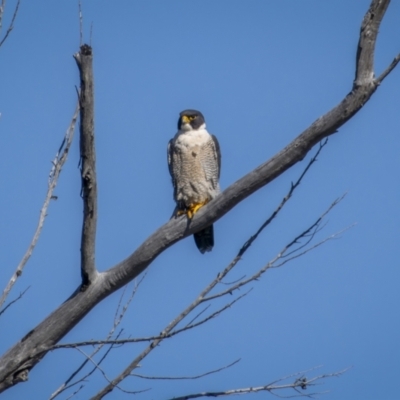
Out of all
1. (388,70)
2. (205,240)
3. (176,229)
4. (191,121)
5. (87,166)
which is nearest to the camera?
(388,70)

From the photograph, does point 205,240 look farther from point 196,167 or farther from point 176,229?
point 176,229

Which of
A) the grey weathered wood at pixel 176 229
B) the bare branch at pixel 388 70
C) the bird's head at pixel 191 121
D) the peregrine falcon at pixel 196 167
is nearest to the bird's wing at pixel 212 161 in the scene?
the peregrine falcon at pixel 196 167

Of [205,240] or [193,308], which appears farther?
[205,240]

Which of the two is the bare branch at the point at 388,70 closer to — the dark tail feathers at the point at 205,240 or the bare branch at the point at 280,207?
the bare branch at the point at 280,207

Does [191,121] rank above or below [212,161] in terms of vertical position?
above

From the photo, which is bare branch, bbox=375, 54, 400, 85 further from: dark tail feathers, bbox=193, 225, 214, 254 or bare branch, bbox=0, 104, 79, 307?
dark tail feathers, bbox=193, 225, 214, 254

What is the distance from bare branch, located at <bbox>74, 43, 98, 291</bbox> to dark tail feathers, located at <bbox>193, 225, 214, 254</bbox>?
7.50 ft

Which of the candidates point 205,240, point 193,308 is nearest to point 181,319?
point 193,308

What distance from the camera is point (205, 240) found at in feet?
19.2

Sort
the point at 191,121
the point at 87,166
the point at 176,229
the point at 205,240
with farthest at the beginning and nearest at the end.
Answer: the point at 191,121
the point at 205,240
the point at 176,229
the point at 87,166

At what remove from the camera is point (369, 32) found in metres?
3.26

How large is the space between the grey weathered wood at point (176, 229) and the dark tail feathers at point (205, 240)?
79.5 inches

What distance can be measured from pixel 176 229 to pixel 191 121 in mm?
2471

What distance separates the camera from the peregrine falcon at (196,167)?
18.8 feet
